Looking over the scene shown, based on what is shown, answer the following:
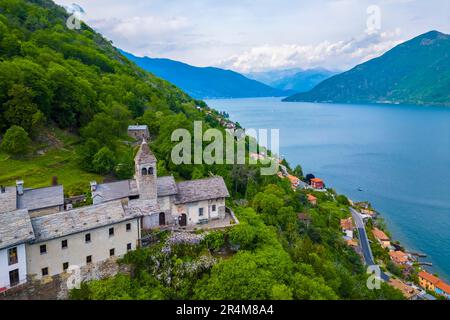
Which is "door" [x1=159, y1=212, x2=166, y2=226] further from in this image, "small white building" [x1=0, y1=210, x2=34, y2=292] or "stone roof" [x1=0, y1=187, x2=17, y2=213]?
"stone roof" [x1=0, y1=187, x2=17, y2=213]

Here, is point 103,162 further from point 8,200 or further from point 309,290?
point 309,290

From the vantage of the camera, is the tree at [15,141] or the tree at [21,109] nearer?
the tree at [15,141]

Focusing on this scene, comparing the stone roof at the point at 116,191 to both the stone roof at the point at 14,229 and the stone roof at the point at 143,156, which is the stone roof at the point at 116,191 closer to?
the stone roof at the point at 143,156

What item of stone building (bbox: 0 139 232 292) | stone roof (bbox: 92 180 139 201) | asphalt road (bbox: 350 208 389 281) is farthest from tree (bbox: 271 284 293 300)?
asphalt road (bbox: 350 208 389 281)

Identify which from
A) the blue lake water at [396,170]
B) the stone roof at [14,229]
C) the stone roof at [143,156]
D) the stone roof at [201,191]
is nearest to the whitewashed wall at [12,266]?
the stone roof at [14,229]
